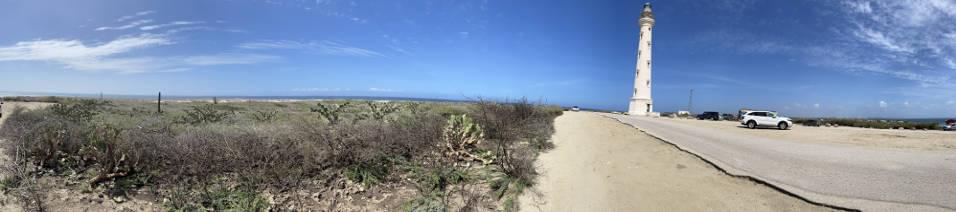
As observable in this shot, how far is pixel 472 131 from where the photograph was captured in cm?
991

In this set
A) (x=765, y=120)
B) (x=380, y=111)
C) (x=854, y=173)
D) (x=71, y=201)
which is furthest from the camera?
(x=765, y=120)

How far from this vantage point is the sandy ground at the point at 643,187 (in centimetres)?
611

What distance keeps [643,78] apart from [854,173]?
127 feet

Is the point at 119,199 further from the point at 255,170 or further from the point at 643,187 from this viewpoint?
the point at 643,187

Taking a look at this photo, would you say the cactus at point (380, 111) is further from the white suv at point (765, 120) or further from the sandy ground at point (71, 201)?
the white suv at point (765, 120)

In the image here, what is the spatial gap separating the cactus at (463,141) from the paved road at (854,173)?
5052 mm

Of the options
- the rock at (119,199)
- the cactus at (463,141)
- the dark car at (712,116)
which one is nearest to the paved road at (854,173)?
the cactus at (463,141)

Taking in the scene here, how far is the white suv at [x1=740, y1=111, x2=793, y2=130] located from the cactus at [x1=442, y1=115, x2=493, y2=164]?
20356 millimetres

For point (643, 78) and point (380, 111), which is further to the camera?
point (643, 78)

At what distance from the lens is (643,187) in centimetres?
714

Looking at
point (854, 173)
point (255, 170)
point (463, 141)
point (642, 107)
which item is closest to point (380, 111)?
point (463, 141)

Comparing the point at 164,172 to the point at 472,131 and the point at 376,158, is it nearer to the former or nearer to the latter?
the point at 376,158

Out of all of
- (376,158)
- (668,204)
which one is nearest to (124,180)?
(376,158)

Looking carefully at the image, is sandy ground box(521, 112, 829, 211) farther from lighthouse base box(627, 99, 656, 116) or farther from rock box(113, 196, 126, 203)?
lighthouse base box(627, 99, 656, 116)
